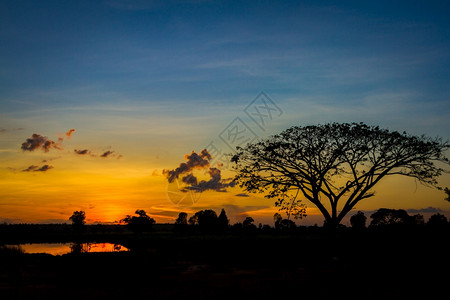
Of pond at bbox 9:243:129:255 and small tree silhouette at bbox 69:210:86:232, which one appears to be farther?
small tree silhouette at bbox 69:210:86:232

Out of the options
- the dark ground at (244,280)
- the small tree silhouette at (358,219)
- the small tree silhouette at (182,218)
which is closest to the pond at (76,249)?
the dark ground at (244,280)

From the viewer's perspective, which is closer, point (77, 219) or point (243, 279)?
point (243, 279)

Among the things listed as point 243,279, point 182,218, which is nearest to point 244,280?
point 243,279

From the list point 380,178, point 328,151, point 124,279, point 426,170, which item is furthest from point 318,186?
point 124,279

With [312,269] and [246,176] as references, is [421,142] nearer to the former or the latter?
[246,176]

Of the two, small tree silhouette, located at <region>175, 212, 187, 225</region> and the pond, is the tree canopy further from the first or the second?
the pond

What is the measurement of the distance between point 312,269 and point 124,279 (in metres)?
6.62

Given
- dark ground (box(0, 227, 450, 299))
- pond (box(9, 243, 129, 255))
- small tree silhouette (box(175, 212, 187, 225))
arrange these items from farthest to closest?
small tree silhouette (box(175, 212, 187, 225))
pond (box(9, 243, 129, 255))
dark ground (box(0, 227, 450, 299))

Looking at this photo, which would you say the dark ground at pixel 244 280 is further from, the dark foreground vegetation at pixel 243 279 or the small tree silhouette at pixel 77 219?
the small tree silhouette at pixel 77 219

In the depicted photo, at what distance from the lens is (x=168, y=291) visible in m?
10.9

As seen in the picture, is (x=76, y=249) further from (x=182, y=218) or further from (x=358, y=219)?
(x=358, y=219)

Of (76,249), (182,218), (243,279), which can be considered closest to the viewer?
(243,279)

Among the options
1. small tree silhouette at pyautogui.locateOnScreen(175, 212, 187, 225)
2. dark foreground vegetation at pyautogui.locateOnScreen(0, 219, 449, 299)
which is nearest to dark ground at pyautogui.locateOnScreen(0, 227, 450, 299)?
dark foreground vegetation at pyautogui.locateOnScreen(0, 219, 449, 299)

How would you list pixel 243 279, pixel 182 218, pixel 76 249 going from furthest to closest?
pixel 182 218 < pixel 76 249 < pixel 243 279
